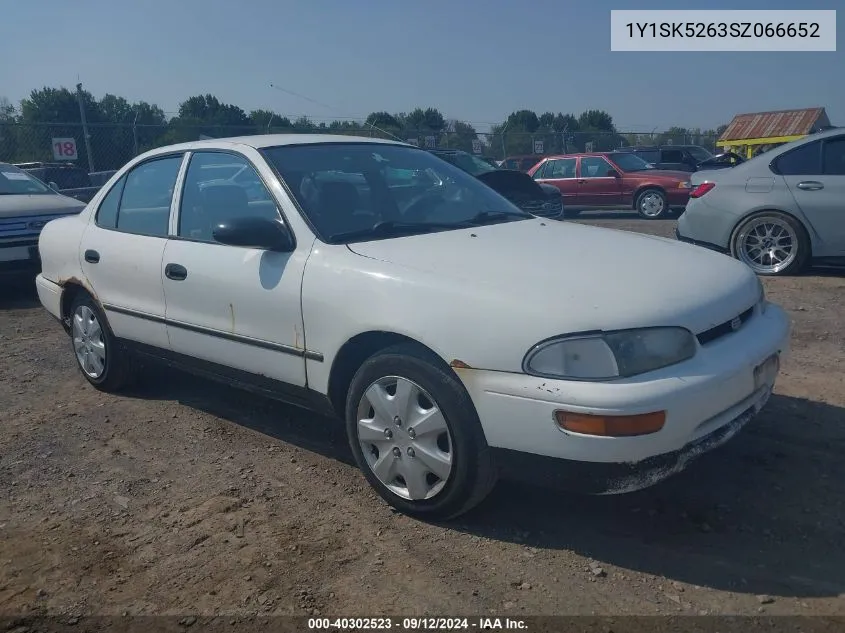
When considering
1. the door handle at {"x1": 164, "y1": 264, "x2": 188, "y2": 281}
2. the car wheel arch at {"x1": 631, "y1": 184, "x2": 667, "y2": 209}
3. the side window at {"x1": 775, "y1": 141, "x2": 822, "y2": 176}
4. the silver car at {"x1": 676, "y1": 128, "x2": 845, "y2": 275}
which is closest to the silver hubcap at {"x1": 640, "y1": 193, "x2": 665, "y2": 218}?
the car wheel arch at {"x1": 631, "y1": 184, "x2": 667, "y2": 209}

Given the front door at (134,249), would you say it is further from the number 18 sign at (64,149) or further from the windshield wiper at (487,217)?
the number 18 sign at (64,149)

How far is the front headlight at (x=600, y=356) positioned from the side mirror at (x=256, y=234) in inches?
55.1

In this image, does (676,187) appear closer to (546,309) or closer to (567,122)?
(546,309)

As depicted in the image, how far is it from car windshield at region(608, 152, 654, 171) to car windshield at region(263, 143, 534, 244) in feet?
40.7

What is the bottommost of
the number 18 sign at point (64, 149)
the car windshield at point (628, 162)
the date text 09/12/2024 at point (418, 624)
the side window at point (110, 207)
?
the date text 09/12/2024 at point (418, 624)

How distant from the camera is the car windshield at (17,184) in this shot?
9258 millimetres

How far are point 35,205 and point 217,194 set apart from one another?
5539 millimetres

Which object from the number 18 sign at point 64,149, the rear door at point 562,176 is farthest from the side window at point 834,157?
the number 18 sign at point 64,149

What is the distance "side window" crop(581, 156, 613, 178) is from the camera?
16.2 metres

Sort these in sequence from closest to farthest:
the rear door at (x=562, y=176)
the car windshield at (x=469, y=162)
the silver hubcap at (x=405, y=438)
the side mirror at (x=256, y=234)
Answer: the silver hubcap at (x=405, y=438) → the side mirror at (x=256, y=234) → the car windshield at (x=469, y=162) → the rear door at (x=562, y=176)

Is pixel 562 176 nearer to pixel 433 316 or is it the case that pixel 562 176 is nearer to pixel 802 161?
pixel 802 161

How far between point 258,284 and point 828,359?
12.4 feet

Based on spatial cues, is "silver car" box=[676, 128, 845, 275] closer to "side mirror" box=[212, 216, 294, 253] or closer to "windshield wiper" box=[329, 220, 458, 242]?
"windshield wiper" box=[329, 220, 458, 242]

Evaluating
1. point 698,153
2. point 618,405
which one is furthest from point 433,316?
point 698,153
